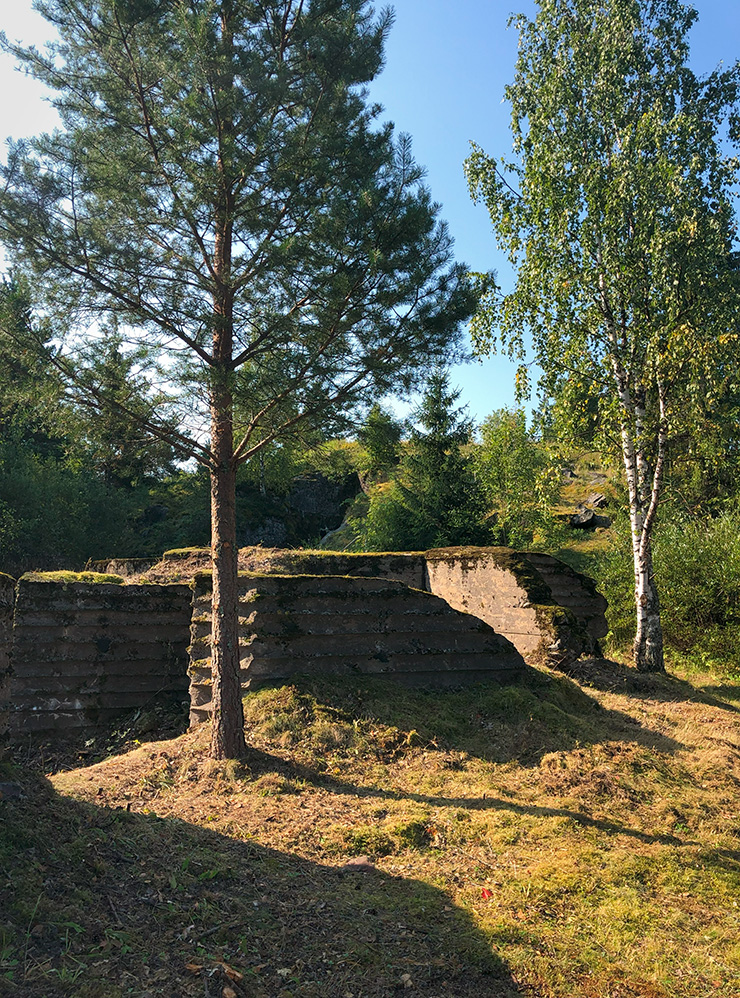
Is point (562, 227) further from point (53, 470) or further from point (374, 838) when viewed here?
point (53, 470)

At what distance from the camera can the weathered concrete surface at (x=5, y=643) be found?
5378 mm

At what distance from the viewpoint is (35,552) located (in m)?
24.3

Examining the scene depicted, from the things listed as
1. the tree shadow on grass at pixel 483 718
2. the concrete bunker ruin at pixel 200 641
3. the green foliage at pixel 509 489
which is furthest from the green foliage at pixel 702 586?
the green foliage at pixel 509 489

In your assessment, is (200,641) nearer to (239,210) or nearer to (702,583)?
(239,210)

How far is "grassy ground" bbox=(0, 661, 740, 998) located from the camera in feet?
13.0

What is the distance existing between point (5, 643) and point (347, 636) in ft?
14.6

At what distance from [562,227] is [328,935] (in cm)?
1289

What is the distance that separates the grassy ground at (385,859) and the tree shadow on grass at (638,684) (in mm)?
2207

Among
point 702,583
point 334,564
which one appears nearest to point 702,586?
point 702,583

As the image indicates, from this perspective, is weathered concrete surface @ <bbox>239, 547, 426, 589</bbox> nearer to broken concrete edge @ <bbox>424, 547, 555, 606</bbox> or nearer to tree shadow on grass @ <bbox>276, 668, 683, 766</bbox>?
broken concrete edge @ <bbox>424, 547, 555, 606</bbox>

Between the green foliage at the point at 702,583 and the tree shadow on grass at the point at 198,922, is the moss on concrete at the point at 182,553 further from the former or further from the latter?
the green foliage at the point at 702,583

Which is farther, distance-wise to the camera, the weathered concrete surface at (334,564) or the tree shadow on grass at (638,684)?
the tree shadow on grass at (638,684)

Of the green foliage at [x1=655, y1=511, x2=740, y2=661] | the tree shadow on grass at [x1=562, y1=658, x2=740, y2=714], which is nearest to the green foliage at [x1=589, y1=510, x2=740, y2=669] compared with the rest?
the green foliage at [x1=655, y1=511, x2=740, y2=661]

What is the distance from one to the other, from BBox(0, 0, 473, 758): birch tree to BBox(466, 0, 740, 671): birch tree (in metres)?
7.16
